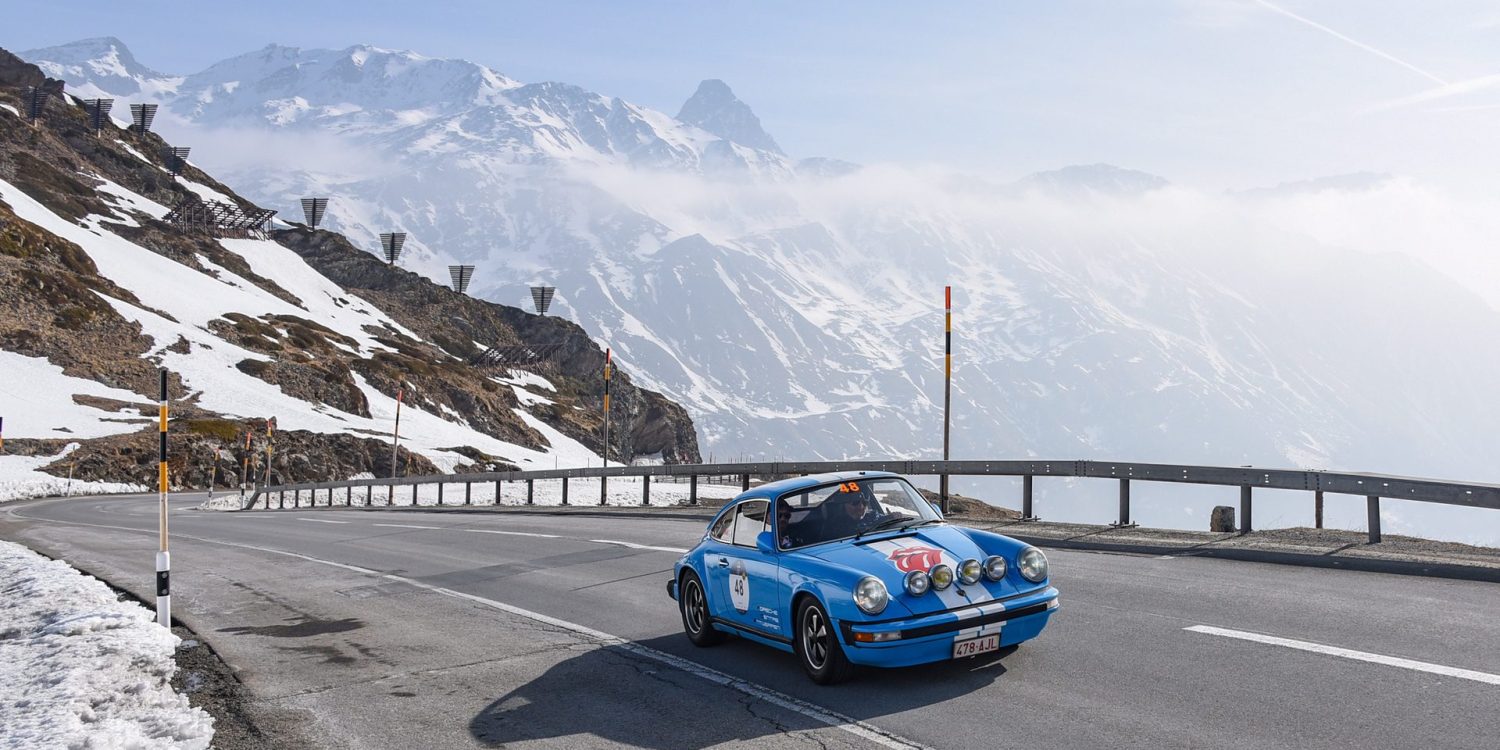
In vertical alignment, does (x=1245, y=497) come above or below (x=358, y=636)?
above

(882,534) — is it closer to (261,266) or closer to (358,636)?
(358,636)

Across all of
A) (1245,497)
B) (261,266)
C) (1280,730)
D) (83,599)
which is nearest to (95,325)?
(261,266)

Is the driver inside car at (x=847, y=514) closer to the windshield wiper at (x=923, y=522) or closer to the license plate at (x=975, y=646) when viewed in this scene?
the windshield wiper at (x=923, y=522)

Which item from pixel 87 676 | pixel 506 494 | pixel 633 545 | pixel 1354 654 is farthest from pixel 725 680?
pixel 506 494

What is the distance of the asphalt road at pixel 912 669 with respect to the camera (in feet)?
21.5

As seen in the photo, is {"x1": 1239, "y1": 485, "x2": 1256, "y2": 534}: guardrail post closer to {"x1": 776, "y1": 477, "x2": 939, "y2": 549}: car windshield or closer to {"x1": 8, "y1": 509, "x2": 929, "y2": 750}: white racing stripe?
Result: {"x1": 776, "y1": 477, "x2": 939, "y2": 549}: car windshield

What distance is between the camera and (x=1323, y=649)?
26.0ft

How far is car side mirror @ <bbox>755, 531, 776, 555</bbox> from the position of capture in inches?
343

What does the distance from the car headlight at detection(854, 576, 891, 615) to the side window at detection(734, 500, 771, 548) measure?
4.61 ft

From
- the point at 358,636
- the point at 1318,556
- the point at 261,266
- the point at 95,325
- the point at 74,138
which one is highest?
the point at 74,138

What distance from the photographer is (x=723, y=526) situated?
9578 millimetres

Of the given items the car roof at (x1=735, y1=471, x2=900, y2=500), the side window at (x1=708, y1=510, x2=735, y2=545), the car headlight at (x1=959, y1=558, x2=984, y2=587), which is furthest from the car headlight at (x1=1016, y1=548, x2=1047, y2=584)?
the side window at (x1=708, y1=510, x2=735, y2=545)

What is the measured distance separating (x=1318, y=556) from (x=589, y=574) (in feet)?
26.6

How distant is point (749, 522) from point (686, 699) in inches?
70.9
